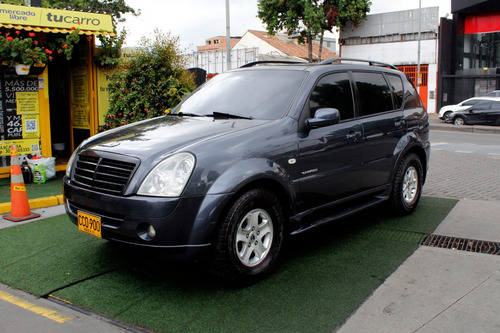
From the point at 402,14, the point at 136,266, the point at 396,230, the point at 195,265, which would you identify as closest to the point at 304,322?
the point at 195,265

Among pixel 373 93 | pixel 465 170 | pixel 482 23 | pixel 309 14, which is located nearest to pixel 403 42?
pixel 482 23

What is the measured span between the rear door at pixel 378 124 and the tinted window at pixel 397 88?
0.02 metres

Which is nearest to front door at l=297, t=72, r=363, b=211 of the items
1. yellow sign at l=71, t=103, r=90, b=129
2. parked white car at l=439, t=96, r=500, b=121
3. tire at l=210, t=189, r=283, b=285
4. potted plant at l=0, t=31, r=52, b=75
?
tire at l=210, t=189, r=283, b=285

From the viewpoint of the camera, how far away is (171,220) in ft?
11.7

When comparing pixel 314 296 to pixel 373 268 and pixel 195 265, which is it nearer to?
pixel 373 268

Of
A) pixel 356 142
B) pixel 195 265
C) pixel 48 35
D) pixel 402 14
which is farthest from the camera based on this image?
pixel 402 14

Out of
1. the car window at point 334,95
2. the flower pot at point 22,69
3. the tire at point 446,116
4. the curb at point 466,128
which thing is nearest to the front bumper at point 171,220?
the car window at point 334,95

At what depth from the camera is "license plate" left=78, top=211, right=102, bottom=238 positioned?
12.8 feet

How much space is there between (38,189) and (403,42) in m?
29.9

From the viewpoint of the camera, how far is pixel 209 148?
3828 millimetres

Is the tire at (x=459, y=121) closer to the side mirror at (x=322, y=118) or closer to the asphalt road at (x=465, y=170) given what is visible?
the asphalt road at (x=465, y=170)

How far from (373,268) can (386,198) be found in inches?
58.8

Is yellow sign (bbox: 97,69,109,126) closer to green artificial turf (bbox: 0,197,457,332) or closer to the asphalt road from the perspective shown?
green artificial turf (bbox: 0,197,457,332)

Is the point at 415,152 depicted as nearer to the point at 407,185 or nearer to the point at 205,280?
the point at 407,185
